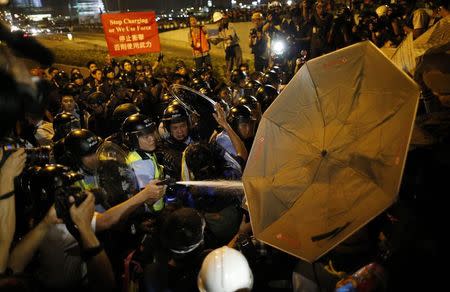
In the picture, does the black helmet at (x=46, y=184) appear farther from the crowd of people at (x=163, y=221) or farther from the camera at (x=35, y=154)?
the camera at (x=35, y=154)

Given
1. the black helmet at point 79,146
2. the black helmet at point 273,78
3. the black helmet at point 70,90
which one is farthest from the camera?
the black helmet at point 273,78

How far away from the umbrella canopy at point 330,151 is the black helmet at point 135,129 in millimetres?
1741

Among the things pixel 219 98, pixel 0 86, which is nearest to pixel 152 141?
pixel 0 86

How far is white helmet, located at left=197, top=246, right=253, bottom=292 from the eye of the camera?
240 centimetres

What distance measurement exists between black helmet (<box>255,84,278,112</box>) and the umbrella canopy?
4569mm

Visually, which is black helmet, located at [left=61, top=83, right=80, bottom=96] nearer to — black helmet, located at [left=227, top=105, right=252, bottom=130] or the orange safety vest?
black helmet, located at [left=227, top=105, right=252, bottom=130]

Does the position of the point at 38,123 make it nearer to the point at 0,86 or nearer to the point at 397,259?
the point at 0,86

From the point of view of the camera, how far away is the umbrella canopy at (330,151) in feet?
8.02

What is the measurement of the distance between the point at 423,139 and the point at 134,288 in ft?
10.2

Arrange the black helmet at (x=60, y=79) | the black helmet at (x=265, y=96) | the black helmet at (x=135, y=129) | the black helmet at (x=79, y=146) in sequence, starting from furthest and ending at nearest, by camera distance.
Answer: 1. the black helmet at (x=60, y=79)
2. the black helmet at (x=265, y=96)
3. the black helmet at (x=135, y=129)
4. the black helmet at (x=79, y=146)

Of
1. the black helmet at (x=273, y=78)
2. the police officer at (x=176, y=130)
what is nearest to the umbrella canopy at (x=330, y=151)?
the police officer at (x=176, y=130)

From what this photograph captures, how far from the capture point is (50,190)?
8.80ft

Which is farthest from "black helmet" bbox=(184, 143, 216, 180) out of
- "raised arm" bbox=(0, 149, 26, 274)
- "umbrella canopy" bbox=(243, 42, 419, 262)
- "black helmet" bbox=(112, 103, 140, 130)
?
"black helmet" bbox=(112, 103, 140, 130)

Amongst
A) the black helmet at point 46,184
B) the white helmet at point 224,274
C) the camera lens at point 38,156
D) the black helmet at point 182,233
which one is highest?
the black helmet at point 46,184
